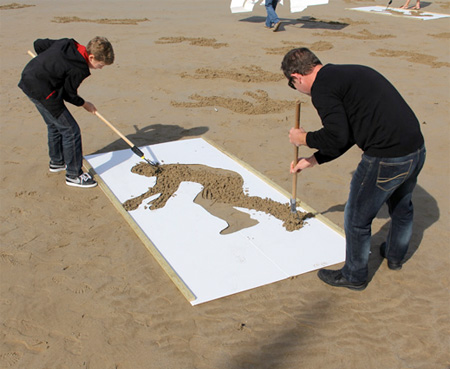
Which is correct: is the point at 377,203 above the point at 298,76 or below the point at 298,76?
below

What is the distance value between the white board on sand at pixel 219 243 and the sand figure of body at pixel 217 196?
6 centimetres

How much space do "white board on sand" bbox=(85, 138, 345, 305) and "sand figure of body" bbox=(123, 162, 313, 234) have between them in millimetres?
64

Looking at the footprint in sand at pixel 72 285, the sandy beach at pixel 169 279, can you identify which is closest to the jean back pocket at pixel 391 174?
the sandy beach at pixel 169 279

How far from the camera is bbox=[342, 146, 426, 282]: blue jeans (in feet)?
9.37

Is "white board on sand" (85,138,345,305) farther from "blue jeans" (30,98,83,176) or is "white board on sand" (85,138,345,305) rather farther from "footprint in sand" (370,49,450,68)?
"footprint in sand" (370,49,450,68)

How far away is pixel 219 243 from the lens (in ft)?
12.5

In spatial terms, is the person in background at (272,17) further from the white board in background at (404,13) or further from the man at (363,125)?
the man at (363,125)

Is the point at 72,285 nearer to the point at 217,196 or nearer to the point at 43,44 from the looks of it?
the point at 217,196

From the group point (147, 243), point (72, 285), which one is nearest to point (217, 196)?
point (147, 243)

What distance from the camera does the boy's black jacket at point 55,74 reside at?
13.9 ft

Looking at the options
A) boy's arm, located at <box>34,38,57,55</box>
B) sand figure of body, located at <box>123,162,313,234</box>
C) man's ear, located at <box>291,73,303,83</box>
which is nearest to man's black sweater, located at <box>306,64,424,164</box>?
man's ear, located at <box>291,73,303,83</box>

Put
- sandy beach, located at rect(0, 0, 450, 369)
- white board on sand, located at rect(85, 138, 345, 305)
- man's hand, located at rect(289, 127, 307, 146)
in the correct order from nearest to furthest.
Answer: sandy beach, located at rect(0, 0, 450, 369) → man's hand, located at rect(289, 127, 307, 146) → white board on sand, located at rect(85, 138, 345, 305)

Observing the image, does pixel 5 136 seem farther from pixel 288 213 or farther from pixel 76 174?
pixel 288 213

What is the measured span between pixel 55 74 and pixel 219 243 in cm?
221
